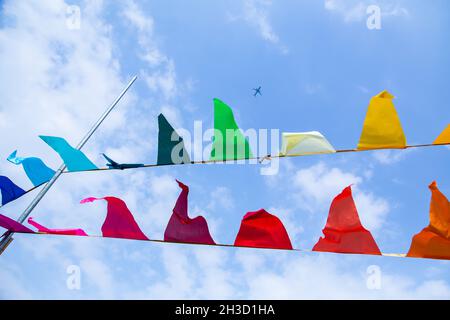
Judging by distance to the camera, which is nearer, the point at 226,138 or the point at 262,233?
the point at 262,233

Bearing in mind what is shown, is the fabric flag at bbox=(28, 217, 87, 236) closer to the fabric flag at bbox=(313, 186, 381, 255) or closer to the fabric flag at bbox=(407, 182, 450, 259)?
the fabric flag at bbox=(313, 186, 381, 255)

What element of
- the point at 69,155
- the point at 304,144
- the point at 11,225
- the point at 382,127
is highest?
the point at 382,127

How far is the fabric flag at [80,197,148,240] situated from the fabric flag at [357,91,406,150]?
8.56 feet

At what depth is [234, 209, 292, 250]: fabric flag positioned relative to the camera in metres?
3.67

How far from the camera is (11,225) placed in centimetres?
342

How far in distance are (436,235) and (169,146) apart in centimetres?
299

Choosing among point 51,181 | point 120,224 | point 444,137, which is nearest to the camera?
point 444,137

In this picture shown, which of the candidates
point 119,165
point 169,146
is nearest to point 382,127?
point 169,146

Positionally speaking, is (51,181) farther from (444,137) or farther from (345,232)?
(444,137)

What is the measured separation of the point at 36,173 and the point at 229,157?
2.45 meters

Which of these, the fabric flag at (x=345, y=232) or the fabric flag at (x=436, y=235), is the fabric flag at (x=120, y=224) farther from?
the fabric flag at (x=436, y=235)

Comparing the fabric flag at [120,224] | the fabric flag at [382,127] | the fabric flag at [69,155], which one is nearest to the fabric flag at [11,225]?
the fabric flag at [120,224]
